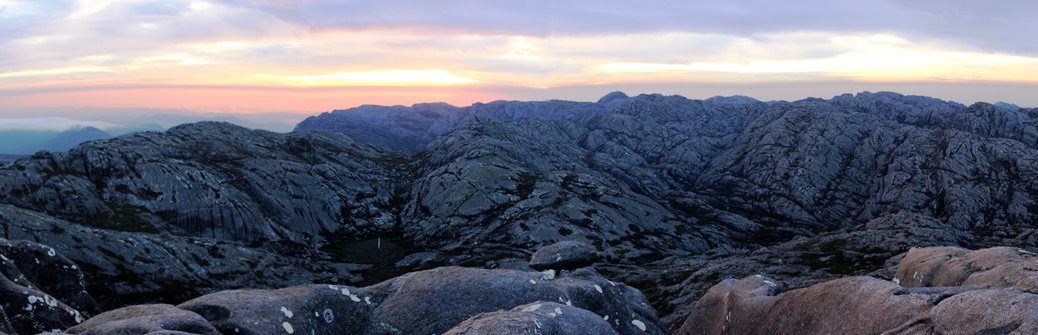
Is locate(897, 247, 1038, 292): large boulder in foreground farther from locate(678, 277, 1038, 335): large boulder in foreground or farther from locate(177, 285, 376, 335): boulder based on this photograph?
locate(177, 285, 376, 335): boulder

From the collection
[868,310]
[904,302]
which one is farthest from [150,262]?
[904,302]

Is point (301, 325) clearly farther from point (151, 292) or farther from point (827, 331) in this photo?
point (151, 292)

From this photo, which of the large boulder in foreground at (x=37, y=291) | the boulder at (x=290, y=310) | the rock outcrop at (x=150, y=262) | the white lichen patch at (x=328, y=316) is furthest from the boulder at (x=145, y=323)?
the rock outcrop at (x=150, y=262)

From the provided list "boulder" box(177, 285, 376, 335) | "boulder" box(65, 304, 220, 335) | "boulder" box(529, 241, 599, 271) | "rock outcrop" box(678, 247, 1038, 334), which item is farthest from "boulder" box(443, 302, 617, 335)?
"boulder" box(529, 241, 599, 271)

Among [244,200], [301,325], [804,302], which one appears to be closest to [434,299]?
[301,325]

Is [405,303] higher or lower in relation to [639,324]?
higher

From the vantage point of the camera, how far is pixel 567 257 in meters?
61.0

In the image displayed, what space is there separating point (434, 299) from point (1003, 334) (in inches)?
→ 844

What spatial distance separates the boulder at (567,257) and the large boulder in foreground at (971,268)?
95.0ft

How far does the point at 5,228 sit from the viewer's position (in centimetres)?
11881

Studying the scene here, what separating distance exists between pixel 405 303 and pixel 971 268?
34.8 metres

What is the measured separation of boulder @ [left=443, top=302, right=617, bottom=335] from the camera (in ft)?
51.8

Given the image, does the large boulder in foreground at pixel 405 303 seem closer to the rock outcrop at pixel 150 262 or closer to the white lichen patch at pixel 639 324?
the white lichen patch at pixel 639 324

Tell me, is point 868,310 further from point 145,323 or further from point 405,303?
point 145,323
